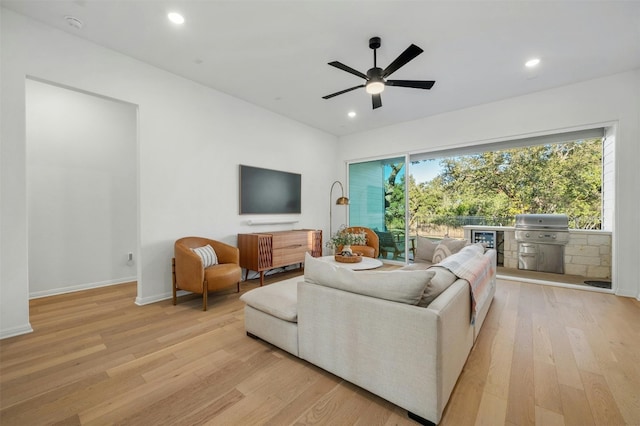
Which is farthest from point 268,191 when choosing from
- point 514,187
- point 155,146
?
point 514,187

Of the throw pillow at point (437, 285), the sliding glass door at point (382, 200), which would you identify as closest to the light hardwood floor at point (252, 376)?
the throw pillow at point (437, 285)

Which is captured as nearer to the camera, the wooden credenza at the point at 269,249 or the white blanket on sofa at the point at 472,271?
the white blanket on sofa at the point at 472,271

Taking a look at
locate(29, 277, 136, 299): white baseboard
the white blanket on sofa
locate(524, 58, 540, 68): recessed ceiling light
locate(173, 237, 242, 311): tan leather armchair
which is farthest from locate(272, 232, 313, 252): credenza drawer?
locate(524, 58, 540, 68): recessed ceiling light

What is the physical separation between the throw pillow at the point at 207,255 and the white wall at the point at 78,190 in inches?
69.1

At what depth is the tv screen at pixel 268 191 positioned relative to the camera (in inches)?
172

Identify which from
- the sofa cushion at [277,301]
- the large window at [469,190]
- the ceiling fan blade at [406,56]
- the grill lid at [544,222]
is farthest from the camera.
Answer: the large window at [469,190]

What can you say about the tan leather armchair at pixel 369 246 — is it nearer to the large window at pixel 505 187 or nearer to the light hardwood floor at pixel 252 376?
the large window at pixel 505 187

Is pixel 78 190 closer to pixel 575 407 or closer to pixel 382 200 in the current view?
pixel 382 200

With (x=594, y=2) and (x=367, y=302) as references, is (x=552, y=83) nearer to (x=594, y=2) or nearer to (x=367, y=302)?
(x=594, y=2)

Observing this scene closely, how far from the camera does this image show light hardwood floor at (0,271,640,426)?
1.46 m

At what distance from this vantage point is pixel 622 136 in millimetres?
3467

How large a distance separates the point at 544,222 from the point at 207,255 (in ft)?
18.9

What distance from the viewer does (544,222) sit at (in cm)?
471

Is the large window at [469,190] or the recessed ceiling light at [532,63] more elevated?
the recessed ceiling light at [532,63]
